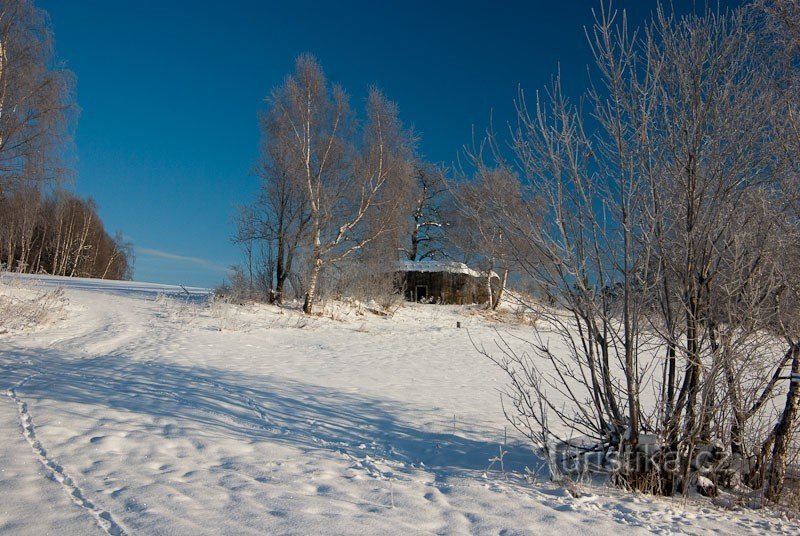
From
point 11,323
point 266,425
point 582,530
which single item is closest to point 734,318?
point 582,530

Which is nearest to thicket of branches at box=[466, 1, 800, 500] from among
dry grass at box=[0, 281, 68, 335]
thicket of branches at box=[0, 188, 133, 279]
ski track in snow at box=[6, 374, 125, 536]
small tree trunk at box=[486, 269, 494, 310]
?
ski track in snow at box=[6, 374, 125, 536]

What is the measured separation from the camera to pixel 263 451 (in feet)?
15.1

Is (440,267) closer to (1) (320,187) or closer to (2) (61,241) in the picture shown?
(1) (320,187)

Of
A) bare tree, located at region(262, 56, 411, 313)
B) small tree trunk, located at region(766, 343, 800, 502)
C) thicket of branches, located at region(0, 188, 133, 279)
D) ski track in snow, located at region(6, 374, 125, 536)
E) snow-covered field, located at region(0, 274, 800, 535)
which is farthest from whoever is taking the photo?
thicket of branches, located at region(0, 188, 133, 279)

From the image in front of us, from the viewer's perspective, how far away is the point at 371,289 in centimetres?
1938

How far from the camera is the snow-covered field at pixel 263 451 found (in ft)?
10.4

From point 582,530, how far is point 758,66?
414 cm

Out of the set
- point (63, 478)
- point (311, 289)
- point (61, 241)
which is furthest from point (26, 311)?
point (61, 241)

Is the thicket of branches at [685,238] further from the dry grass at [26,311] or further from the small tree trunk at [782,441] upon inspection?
the dry grass at [26,311]

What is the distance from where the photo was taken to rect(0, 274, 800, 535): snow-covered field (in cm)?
318

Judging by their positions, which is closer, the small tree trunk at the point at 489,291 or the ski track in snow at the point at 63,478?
the ski track in snow at the point at 63,478

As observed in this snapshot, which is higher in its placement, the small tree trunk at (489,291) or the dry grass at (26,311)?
the small tree trunk at (489,291)

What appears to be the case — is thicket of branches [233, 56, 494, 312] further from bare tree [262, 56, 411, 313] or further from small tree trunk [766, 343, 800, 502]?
small tree trunk [766, 343, 800, 502]

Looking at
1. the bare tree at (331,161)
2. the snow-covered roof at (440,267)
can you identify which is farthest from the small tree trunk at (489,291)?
the bare tree at (331,161)
